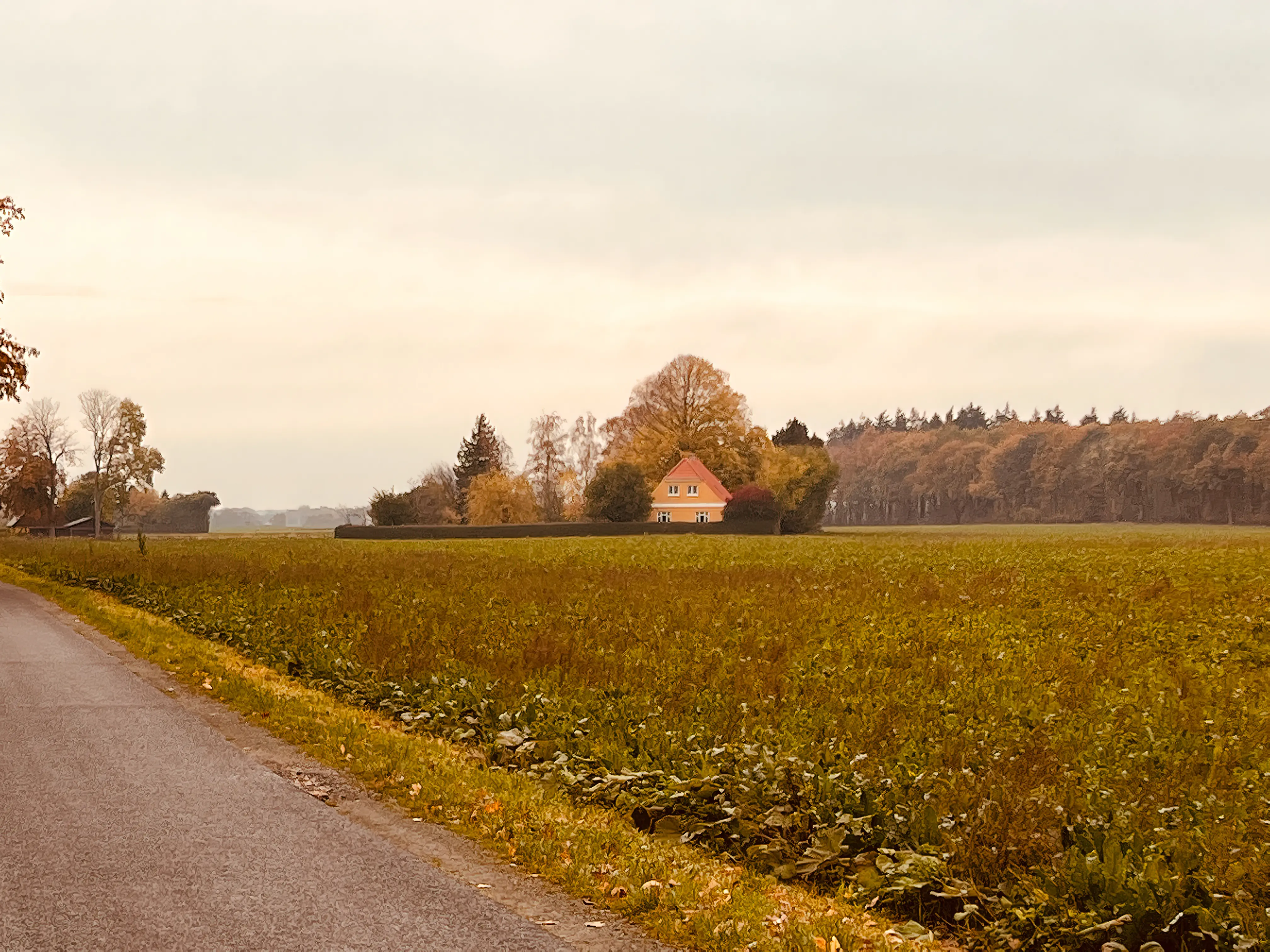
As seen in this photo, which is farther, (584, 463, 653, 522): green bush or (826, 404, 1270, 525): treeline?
(826, 404, 1270, 525): treeline

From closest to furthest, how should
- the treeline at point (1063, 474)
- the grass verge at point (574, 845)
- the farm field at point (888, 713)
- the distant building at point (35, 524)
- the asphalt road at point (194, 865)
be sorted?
1. the asphalt road at point (194, 865)
2. the grass verge at point (574, 845)
3. the farm field at point (888, 713)
4. the distant building at point (35, 524)
5. the treeline at point (1063, 474)

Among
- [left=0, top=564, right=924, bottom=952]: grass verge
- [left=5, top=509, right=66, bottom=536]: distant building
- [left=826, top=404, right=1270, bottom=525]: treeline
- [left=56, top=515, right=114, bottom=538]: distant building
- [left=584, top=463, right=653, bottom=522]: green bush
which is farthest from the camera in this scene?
[left=826, top=404, right=1270, bottom=525]: treeline

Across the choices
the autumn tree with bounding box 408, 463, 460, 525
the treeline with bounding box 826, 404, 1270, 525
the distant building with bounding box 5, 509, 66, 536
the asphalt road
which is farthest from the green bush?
the asphalt road

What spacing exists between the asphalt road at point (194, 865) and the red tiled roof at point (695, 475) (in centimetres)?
9228

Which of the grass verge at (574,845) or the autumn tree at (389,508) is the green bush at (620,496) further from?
the grass verge at (574,845)

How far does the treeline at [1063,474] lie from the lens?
134125 millimetres

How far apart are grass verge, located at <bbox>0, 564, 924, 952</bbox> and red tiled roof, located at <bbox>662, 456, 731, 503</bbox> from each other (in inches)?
3537

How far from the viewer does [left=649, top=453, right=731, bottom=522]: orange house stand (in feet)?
335

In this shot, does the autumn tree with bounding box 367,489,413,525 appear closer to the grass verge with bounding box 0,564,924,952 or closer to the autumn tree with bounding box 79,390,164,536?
the autumn tree with bounding box 79,390,164,536

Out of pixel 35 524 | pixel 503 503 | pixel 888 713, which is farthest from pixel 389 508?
pixel 888 713

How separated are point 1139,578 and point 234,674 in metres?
22.2

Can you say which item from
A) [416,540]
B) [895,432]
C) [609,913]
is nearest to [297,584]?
[609,913]

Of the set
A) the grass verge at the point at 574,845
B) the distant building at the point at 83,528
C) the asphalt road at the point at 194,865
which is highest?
the distant building at the point at 83,528

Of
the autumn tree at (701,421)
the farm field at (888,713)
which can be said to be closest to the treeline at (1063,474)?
the autumn tree at (701,421)
